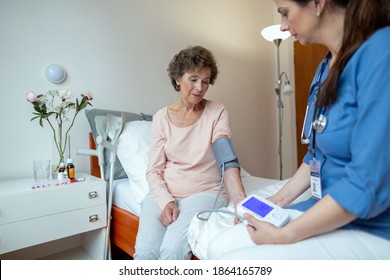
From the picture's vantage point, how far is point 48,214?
113 cm

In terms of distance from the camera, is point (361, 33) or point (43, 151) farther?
point (43, 151)

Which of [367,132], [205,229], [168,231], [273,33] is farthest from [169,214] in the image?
[273,33]

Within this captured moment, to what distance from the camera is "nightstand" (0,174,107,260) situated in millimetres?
1045

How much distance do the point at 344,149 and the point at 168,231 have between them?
0.64 m

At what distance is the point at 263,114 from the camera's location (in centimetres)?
295

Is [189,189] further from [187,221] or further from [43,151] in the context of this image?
[43,151]

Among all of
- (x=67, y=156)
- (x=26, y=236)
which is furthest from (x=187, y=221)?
(x=67, y=156)

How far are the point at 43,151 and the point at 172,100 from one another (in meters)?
1.00

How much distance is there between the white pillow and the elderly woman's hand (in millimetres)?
272

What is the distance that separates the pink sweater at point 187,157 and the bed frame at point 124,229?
0.26m

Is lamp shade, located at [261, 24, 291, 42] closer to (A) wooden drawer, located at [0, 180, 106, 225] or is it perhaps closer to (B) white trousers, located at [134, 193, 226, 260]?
(B) white trousers, located at [134, 193, 226, 260]
